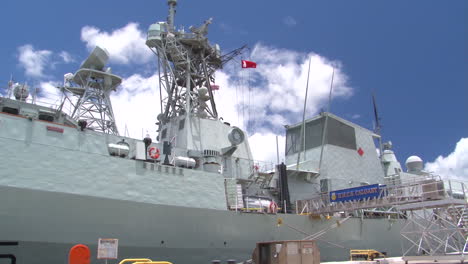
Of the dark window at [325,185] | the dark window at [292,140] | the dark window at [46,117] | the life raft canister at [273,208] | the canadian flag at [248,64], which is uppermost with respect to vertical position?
the canadian flag at [248,64]

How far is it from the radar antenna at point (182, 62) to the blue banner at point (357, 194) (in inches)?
321

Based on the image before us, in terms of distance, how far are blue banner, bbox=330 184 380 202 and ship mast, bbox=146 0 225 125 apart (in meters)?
8.22

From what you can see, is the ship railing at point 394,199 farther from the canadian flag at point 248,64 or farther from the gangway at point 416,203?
the canadian flag at point 248,64

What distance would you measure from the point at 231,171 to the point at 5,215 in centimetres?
1057

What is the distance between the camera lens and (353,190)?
63.6 ft

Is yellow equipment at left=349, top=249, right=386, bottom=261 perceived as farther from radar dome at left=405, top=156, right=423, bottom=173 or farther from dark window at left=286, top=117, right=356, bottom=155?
radar dome at left=405, top=156, right=423, bottom=173

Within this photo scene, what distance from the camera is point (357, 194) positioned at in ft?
63.1

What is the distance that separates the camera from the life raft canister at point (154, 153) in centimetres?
1600

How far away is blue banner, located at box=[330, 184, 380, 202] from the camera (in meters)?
18.6

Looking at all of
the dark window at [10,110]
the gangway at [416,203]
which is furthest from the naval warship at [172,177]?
the gangway at [416,203]

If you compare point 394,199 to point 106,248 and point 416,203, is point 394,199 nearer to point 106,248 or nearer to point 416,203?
point 416,203

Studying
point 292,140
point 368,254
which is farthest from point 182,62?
point 368,254

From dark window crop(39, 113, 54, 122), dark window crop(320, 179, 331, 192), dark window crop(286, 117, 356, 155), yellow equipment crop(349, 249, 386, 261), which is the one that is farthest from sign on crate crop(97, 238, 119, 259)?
dark window crop(286, 117, 356, 155)

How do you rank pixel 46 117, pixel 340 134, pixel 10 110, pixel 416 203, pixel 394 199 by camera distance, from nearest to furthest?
pixel 10 110 → pixel 46 117 → pixel 416 203 → pixel 394 199 → pixel 340 134
